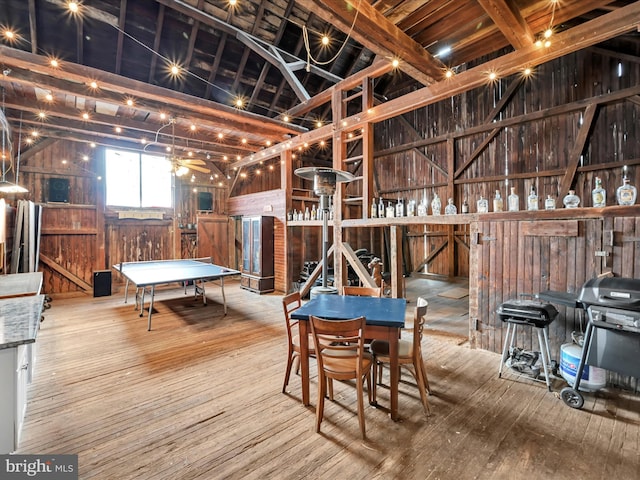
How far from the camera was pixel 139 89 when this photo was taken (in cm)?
479

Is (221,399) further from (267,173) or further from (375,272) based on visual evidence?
(267,173)

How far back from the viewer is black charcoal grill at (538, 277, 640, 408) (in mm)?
2328

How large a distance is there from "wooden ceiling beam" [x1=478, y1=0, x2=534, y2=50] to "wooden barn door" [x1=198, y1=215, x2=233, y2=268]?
8216 mm

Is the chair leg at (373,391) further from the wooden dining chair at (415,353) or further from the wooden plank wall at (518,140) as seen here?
the wooden plank wall at (518,140)

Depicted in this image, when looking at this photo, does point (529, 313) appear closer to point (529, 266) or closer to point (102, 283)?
point (529, 266)

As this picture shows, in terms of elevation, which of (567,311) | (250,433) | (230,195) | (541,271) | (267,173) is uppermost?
(267,173)

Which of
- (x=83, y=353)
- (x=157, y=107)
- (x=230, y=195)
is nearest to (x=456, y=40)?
(x=157, y=107)

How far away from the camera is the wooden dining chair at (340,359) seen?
2.13 metres

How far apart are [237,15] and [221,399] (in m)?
5.78

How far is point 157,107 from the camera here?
5.50 metres

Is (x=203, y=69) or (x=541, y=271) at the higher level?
(x=203, y=69)

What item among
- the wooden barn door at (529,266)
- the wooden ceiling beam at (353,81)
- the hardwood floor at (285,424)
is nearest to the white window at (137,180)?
the wooden ceiling beam at (353,81)

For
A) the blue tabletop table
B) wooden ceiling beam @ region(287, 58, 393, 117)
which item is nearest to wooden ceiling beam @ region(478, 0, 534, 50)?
wooden ceiling beam @ region(287, 58, 393, 117)

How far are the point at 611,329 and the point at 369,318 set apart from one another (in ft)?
6.62
